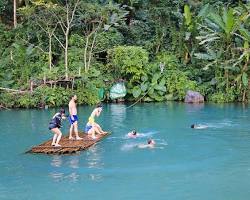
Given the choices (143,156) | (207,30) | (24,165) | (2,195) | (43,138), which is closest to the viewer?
(2,195)

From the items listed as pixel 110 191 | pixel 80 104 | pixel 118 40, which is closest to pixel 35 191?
pixel 110 191

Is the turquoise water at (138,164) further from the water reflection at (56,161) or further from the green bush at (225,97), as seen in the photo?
the green bush at (225,97)

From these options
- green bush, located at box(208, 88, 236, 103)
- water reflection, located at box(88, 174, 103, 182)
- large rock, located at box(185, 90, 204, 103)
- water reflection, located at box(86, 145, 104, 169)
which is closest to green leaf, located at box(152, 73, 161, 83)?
large rock, located at box(185, 90, 204, 103)

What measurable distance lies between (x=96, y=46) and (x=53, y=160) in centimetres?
1803

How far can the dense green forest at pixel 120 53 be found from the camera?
28406 mm

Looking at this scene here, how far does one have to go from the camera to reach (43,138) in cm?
1842

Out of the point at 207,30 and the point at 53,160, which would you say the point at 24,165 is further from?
the point at 207,30

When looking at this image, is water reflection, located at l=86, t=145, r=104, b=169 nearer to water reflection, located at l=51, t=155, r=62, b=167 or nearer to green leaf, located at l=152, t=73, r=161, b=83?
water reflection, located at l=51, t=155, r=62, b=167

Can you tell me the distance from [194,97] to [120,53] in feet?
17.5

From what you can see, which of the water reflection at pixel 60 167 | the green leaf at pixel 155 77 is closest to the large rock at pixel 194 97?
the green leaf at pixel 155 77

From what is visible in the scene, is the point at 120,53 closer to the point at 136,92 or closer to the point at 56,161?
the point at 136,92

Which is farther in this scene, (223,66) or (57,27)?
(57,27)

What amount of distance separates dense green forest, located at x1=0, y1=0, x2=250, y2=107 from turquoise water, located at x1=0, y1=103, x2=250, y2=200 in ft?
21.4

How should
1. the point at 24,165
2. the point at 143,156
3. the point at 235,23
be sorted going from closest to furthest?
the point at 24,165 < the point at 143,156 < the point at 235,23
